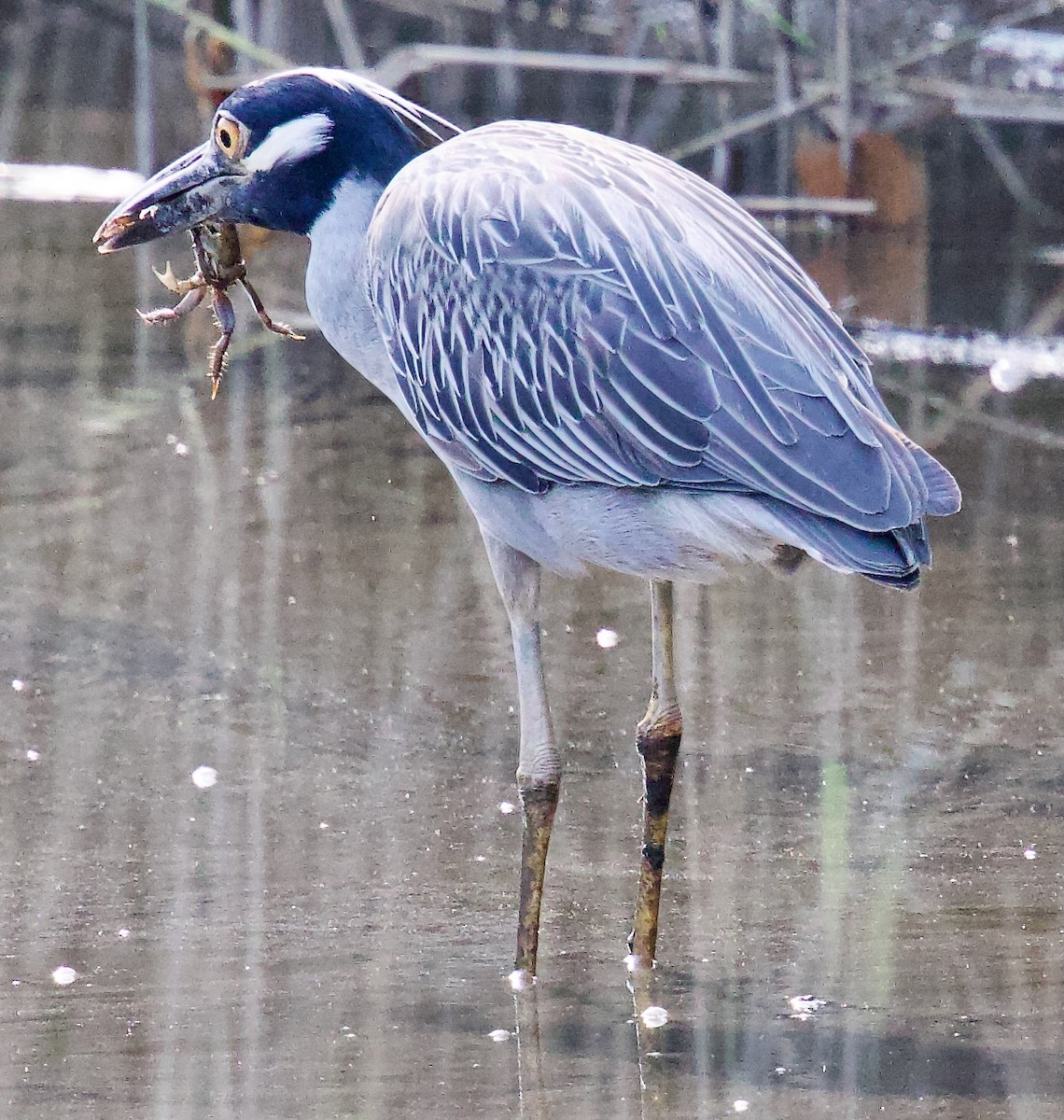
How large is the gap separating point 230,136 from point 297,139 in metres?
0.16

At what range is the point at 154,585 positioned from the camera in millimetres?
6023

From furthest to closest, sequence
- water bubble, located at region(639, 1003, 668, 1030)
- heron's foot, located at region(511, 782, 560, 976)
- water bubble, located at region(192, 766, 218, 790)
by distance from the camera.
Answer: water bubble, located at region(192, 766, 218, 790) → heron's foot, located at region(511, 782, 560, 976) → water bubble, located at region(639, 1003, 668, 1030)

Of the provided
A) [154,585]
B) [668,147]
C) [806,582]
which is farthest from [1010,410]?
[668,147]

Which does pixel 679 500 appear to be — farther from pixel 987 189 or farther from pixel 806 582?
pixel 987 189

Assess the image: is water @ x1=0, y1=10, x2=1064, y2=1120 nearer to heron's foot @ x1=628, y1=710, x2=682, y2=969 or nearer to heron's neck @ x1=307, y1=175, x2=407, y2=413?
heron's foot @ x1=628, y1=710, x2=682, y2=969

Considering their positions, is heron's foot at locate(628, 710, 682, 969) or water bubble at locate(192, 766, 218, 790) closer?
heron's foot at locate(628, 710, 682, 969)

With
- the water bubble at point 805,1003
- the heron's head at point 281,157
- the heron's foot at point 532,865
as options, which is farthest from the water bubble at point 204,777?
the water bubble at point 805,1003

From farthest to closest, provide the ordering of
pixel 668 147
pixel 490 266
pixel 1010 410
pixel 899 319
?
pixel 668 147, pixel 899 319, pixel 1010 410, pixel 490 266

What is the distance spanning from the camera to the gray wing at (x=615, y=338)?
358 centimetres

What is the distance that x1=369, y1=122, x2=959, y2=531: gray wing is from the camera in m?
3.58

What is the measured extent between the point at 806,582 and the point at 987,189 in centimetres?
728

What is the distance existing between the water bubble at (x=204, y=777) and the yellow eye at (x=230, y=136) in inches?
56.5

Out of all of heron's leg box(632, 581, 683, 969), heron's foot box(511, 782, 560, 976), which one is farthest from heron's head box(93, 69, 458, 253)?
heron's foot box(511, 782, 560, 976)

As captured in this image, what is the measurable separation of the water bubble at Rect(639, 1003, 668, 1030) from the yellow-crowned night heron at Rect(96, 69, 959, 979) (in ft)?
0.62
